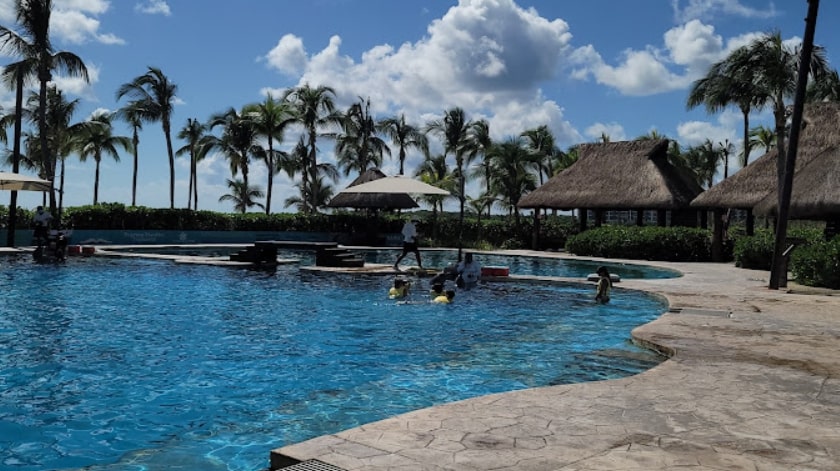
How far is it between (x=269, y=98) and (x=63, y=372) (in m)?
34.7

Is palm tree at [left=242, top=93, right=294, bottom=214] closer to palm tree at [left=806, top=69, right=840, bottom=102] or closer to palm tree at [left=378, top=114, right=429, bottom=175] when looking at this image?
palm tree at [left=378, top=114, right=429, bottom=175]

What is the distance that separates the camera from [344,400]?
6895 millimetres

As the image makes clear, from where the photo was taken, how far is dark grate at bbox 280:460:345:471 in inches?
150

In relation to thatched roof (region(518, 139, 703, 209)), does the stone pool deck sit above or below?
below

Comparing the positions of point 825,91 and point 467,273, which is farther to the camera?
point 825,91

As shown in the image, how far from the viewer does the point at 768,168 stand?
2498cm

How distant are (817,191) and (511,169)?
750 inches

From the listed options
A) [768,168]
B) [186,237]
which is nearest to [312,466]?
[768,168]

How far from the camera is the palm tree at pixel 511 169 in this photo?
36.6 metres

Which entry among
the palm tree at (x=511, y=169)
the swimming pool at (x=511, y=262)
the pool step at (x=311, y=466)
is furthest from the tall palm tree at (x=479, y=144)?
the pool step at (x=311, y=466)

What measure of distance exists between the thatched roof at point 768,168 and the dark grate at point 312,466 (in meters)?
22.9

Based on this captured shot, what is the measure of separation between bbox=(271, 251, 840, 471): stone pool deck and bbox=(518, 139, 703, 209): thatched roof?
21785 mm

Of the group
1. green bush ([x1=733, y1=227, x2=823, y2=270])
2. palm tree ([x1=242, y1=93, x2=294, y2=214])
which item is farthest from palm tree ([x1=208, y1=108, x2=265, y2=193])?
green bush ([x1=733, y1=227, x2=823, y2=270])

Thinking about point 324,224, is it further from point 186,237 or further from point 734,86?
point 734,86
